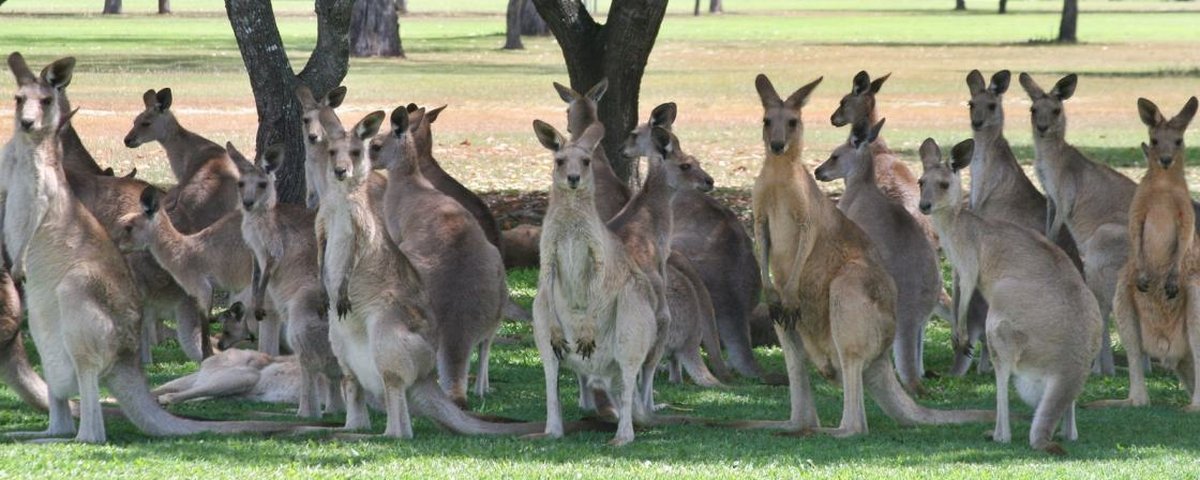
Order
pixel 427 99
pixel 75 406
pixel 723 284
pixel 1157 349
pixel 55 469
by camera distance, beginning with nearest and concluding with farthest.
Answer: pixel 55 469
pixel 75 406
pixel 1157 349
pixel 723 284
pixel 427 99

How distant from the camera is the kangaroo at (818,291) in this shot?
7.98 meters

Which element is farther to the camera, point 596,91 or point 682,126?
point 682,126

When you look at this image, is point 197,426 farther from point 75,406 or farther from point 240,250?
point 240,250

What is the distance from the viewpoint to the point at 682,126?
80.6 feet

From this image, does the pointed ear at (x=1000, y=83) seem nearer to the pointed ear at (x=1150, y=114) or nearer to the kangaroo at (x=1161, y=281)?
the pointed ear at (x=1150, y=114)

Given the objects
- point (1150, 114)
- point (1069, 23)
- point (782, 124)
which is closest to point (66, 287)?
point (782, 124)

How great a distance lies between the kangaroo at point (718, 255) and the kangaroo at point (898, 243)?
663 millimetres

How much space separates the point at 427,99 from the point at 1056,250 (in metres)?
20.5

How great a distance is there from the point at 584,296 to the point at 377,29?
111 ft

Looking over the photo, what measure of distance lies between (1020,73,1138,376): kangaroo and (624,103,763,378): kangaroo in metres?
1.82

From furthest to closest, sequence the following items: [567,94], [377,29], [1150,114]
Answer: [377,29] < [567,94] < [1150,114]

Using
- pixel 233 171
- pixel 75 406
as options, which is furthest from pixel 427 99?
pixel 75 406

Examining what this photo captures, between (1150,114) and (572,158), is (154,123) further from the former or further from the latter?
(1150,114)

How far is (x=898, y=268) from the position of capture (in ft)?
32.4
